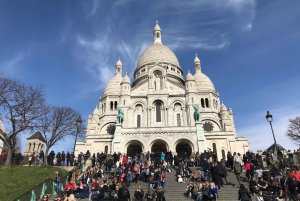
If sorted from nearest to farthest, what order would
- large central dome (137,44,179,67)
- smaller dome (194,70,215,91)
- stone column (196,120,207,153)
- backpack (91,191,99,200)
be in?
backpack (91,191,99,200) → stone column (196,120,207,153) → smaller dome (194,70,215,91) → large central dome (137,44,179,67)

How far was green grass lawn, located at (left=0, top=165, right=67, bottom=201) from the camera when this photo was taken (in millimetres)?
14957

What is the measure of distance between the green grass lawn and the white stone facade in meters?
10.7

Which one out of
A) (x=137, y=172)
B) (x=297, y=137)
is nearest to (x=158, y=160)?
(x=137, y=172)

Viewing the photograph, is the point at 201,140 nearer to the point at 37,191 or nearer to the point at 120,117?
the point at 120,117

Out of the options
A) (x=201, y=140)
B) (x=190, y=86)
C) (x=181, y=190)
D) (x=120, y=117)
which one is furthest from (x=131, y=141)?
(x=181, y=190)

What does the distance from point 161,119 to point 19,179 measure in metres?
21.5

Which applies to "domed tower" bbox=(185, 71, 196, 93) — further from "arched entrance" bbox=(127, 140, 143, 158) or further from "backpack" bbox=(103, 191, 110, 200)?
"backpack" bbox=(103, 191, 110, 200)

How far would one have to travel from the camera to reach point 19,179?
1756 centimetres

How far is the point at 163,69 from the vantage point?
40.3 metres

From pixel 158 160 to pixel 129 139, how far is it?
10.9 metres

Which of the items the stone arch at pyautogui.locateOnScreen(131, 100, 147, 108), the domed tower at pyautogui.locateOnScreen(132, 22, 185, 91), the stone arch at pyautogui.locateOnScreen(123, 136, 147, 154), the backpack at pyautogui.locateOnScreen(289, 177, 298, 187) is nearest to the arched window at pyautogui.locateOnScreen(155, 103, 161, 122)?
the stone arch at pyautogui.locateOnScreen(131, 100, 147, 108)

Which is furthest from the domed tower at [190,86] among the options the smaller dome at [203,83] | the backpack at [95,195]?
the backpack at [95,195]

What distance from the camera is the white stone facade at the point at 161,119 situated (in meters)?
30.7

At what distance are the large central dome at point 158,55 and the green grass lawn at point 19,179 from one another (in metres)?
35.4
